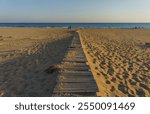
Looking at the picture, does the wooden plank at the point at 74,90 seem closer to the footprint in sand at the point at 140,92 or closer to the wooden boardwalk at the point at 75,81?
A: the wooden boardwalk at the point at 75,81

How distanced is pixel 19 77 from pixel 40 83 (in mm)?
943

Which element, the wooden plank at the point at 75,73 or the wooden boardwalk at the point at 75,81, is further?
the wooden plank at the point at 75,73

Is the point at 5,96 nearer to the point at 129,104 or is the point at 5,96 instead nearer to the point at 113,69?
the point at 129,104

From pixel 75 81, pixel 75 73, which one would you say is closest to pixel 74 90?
pixel 75 81

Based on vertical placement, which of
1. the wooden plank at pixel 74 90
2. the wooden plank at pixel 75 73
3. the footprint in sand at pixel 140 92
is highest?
the wooden plank at pixel 75 73

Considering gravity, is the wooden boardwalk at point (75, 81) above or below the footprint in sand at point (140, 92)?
above

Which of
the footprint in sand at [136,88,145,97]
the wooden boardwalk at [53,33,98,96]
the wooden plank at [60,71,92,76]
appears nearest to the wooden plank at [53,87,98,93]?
the wooden boardwalk at [53,33,98,96]

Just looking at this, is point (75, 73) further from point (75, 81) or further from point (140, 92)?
point (140, 92)

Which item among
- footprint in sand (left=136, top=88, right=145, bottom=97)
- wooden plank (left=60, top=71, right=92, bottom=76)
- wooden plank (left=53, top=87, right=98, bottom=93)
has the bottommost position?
footprint in sand (left=136, top=88, right=145, bottom=97)

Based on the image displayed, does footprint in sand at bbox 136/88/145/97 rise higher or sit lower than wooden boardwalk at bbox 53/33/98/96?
lower

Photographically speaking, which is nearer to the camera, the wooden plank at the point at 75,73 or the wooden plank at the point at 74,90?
the wooden plank at the point at 74,90

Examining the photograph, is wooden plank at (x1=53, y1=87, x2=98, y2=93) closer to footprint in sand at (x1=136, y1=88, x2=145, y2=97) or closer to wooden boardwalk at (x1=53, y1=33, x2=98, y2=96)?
wooden boardwalk at (x1=53, y1=33, x2=98, y2=96)

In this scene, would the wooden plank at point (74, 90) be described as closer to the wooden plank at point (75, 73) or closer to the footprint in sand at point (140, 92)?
the wooden plank at point (75, 73)

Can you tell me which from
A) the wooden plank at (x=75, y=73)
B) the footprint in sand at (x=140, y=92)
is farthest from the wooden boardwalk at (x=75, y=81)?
the footprint in sand at (x=140, y=92)
